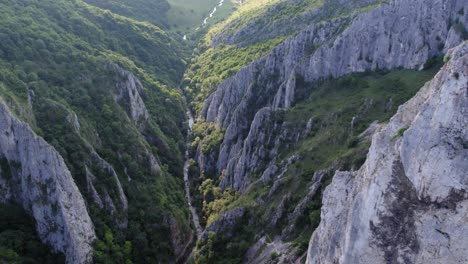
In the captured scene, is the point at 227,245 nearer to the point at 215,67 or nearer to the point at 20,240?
the point at 20,240

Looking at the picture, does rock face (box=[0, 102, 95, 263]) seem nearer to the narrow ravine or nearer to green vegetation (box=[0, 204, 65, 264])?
green vegetation (box=[0, 204, 65, 264])

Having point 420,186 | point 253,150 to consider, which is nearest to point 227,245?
point 253,150

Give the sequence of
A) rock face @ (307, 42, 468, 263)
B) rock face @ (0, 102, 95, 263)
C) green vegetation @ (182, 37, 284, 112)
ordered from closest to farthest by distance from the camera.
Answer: rock face @ (307, 42, 468, 263) → rock face @ (0, 102, 95, 263) → green vegetation @ (182, 37, 284, 112)

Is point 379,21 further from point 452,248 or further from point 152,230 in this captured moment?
point 452,248

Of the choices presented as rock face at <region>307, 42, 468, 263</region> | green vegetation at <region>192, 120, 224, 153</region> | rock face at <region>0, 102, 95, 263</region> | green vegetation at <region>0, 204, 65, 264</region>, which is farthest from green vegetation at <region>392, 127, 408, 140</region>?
green vegetation at <region>192, 120, 224, 153</region>

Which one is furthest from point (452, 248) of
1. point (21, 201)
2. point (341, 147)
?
point (21, 201)
